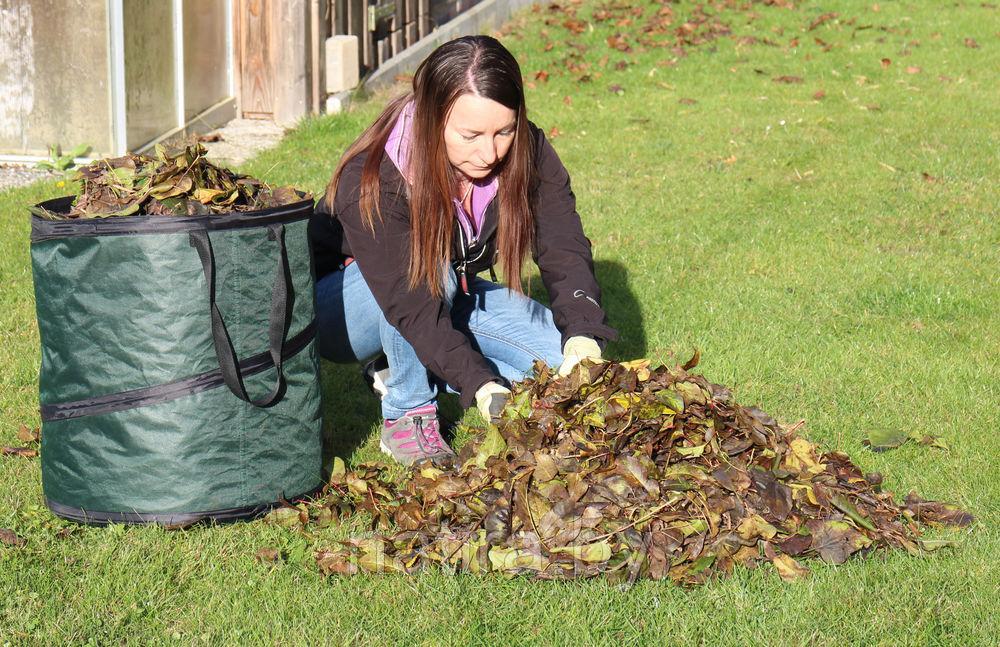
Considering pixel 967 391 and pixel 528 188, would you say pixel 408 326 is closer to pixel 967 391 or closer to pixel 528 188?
pixel 528 188

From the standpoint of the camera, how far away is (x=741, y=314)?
5109mm

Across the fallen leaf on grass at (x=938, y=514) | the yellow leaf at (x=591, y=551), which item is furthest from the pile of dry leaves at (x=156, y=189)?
the fallen leaf on grass at (x=938, y=514)

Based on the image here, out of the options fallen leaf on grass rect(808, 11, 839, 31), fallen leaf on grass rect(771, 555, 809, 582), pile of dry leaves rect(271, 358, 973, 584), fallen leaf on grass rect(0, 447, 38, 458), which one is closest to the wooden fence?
fallen leaf on grass rect(808, 11, 839, 31)

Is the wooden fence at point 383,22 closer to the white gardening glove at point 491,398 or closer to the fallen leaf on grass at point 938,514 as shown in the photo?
the white gardening glove at point 491,398

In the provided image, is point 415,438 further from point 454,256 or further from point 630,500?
point 630,500

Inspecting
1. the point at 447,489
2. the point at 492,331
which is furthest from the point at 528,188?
the point at 447,489

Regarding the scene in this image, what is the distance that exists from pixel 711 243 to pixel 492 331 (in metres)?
2.42

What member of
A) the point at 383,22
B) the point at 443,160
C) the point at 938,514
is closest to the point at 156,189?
the point at 443,160

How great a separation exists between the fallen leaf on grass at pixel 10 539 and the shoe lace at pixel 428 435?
1305 mm

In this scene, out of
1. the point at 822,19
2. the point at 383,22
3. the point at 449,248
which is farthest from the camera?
the point at 822,19

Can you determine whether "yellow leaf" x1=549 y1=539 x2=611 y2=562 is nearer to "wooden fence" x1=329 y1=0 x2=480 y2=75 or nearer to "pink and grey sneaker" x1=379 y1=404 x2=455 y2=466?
"pink and grey sneaker" x1=379 y1=404 x2=455 y2=466

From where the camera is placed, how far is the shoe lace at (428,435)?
3.81 m

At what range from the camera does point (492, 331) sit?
13.2ft

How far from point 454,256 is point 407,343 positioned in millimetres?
342
